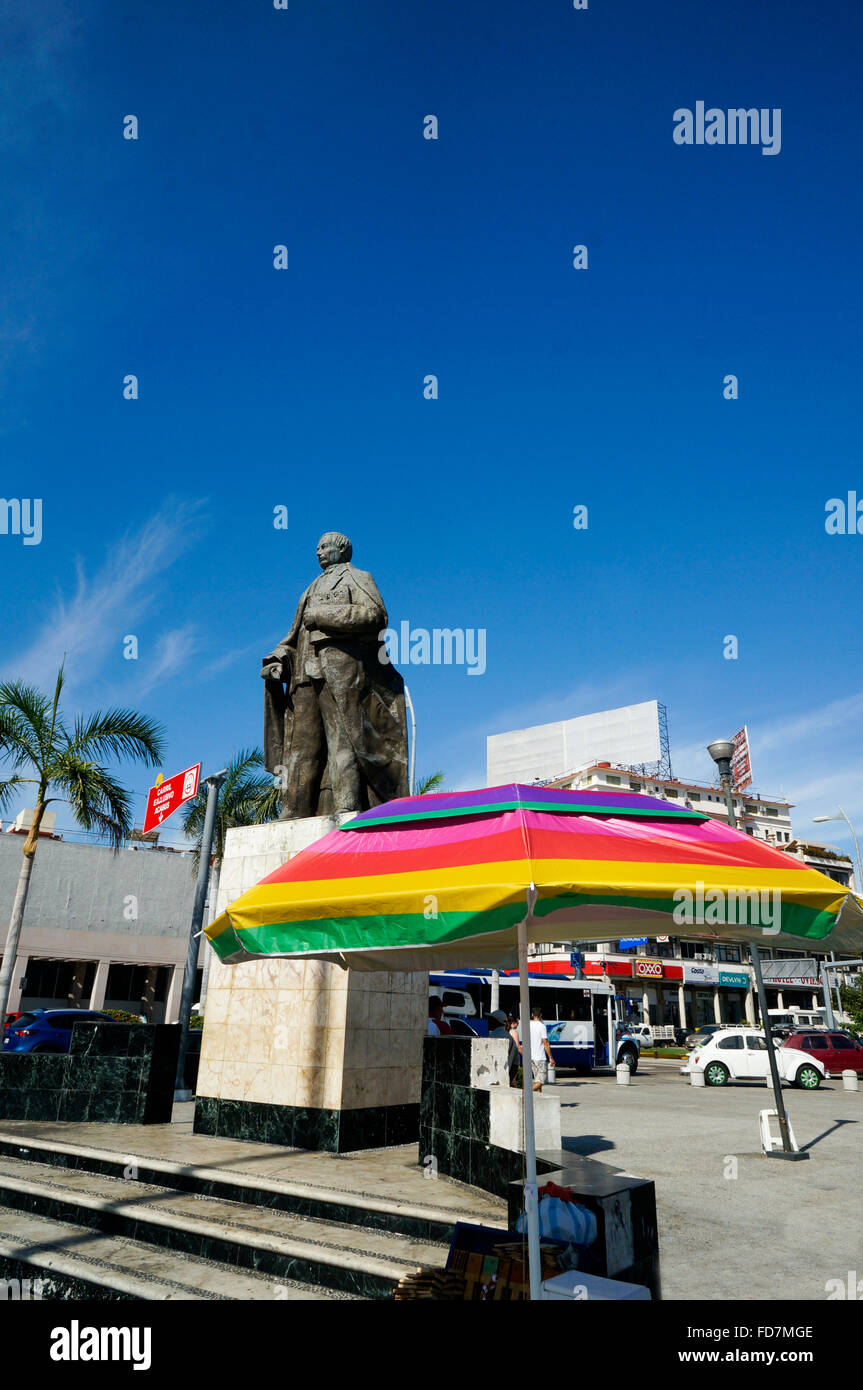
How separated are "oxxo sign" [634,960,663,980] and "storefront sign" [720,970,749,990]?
7288 mm

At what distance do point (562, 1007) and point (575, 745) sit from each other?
172 ft

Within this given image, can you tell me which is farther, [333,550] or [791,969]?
[791,969]

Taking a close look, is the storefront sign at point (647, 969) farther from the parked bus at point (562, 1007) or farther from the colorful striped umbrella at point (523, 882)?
the colorful striped umbrella at point (523, 882)

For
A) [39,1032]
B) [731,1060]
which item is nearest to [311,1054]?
[39,1032]

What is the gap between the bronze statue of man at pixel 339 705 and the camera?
9664 millimetres

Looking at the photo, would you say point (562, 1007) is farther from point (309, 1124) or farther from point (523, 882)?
point (523, 882)

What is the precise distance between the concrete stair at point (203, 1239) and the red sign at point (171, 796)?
28.7 feet

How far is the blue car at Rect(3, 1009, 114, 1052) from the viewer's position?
1914cm

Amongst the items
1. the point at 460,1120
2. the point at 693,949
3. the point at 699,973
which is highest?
the point at 693,949

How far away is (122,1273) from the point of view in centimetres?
493

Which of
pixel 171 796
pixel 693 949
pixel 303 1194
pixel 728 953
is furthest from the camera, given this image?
pixel 728 953
